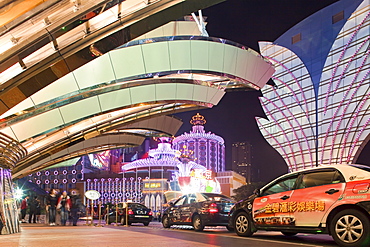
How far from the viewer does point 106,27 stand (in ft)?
40.2

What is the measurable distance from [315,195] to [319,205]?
255 mm

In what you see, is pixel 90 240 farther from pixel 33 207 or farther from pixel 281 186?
pixel 33 207

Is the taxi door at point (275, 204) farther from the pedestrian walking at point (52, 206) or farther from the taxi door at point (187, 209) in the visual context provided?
the pedestrian walking at point (52, 206)

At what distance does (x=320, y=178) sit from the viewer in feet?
29.9

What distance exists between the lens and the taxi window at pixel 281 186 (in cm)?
986

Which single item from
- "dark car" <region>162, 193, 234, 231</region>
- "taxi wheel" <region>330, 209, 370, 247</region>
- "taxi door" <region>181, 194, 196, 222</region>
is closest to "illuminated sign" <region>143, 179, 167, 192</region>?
"dark car" <region>162, 193, 234, 231</region>

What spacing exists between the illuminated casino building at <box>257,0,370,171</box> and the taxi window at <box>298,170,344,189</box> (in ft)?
182

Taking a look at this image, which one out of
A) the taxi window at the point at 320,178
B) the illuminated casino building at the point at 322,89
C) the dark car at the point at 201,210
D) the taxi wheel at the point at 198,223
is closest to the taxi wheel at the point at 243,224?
the taxi window at the point at 320,178

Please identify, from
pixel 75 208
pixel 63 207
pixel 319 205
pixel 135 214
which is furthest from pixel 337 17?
pixel 319 205

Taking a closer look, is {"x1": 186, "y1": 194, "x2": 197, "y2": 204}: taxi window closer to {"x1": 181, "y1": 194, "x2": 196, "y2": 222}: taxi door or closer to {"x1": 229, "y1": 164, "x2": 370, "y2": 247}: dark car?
{"x1": 181, "y1": 194, "x2": 196, "y2": 222}: taxi door

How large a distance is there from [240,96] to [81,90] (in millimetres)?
81549

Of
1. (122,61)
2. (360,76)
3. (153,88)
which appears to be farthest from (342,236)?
(360,76)

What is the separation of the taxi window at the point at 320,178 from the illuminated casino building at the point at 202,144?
109197mm

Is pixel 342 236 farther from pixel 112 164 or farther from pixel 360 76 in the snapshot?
pixel 112 164
